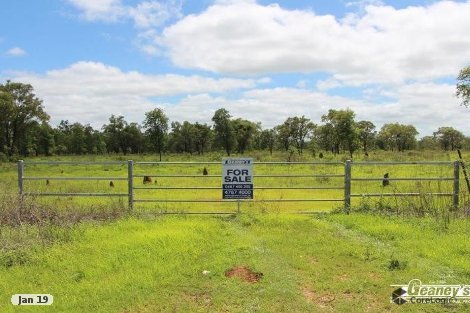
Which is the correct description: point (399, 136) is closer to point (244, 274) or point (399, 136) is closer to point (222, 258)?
point (222, 258)

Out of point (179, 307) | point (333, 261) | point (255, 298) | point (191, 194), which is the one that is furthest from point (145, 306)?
point (191, 194)

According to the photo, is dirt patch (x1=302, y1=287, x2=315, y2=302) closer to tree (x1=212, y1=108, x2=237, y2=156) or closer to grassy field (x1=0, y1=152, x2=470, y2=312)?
grassy field (x1=0, y1=152, x2=470, y2=312)

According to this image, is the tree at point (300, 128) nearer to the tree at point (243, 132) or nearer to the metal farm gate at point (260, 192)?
the tree at point (243, 132)

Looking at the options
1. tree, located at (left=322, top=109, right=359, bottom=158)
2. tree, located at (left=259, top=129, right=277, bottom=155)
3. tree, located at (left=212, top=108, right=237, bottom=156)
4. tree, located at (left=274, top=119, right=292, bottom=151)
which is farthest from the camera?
tree, located at (left=259, top=129, right=277, bottom=155)

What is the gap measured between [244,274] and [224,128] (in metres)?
61.2

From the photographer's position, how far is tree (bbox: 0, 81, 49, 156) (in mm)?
55500

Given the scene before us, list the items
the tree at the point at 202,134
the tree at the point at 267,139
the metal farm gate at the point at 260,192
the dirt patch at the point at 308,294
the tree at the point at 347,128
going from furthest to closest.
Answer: the tree at the point at 267,139 < the tree at the point at 202,134 < the tree at the point at 347,128 < the metal farm gate at the point at 260,192 < the dirt patch at the point at 308,294

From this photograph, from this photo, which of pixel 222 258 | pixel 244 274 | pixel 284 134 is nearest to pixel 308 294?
pixel 244 274

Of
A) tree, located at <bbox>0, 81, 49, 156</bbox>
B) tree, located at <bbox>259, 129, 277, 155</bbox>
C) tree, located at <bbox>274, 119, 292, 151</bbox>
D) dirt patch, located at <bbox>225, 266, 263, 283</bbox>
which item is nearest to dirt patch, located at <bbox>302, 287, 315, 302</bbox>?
dirt patch, located at <bbox>225, 266, 263, 283</bbox>

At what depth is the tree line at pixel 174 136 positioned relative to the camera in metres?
57.5

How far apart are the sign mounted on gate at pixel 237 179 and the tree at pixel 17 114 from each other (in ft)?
166

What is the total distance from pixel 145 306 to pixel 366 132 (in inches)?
3570
